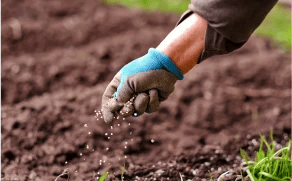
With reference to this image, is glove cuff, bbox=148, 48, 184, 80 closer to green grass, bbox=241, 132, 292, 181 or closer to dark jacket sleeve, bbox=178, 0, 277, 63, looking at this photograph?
dark jacket sleeve, bbox=178, 0, 277, 63

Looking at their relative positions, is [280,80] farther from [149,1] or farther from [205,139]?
[149,1]

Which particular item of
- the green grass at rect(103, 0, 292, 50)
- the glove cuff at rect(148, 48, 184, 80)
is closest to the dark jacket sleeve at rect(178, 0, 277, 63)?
the glove cuff at rect(148, 48, 184, 80)

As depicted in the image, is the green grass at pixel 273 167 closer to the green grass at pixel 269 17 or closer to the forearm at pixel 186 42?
the forearm at pixel 186 42

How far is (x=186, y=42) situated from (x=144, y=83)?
0.97ft

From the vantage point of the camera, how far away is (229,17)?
Answer: 1535 mm

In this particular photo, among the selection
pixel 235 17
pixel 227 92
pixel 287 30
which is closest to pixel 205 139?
pixel 227 92

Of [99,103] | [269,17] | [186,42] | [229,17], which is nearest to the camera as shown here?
[229,17]

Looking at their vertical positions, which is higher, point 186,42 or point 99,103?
point 99,103

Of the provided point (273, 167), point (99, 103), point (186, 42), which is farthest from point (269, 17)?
point (186, 42)

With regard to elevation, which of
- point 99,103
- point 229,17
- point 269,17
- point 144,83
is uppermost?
point 269,17

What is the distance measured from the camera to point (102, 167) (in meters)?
2.19

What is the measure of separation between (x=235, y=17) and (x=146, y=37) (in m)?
2.59

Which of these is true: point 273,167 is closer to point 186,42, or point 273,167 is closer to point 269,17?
point 186,42

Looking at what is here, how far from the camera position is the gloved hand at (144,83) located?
1.69 metres
